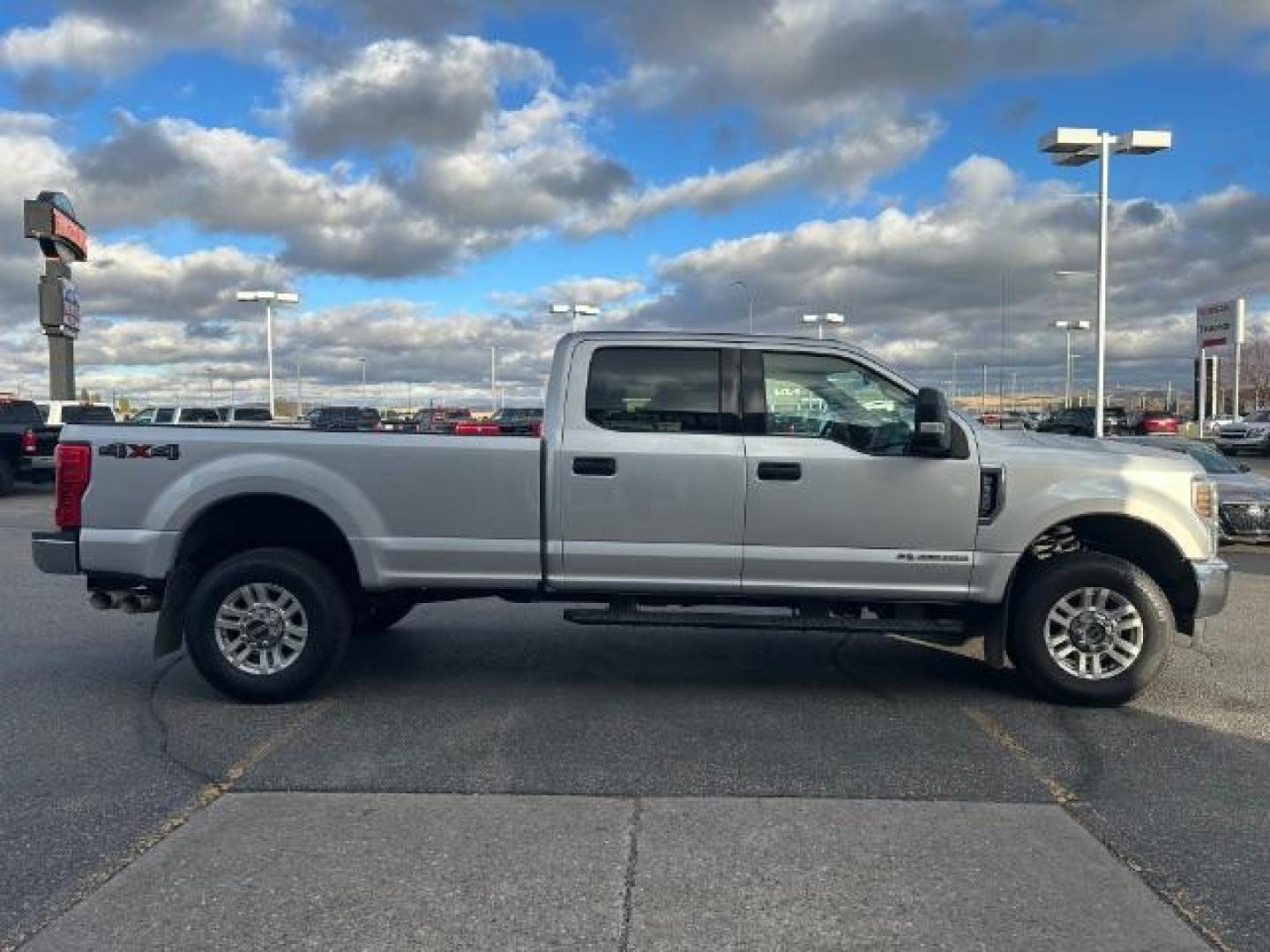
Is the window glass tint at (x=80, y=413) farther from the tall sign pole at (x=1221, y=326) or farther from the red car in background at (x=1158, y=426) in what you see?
the tall sign pole at (x=1221, y=326)

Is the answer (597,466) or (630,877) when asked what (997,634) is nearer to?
(597,466)

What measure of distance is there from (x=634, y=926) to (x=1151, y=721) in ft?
12.0

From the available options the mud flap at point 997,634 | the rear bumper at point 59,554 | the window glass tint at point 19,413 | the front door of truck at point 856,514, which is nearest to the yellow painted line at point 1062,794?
the mud flap at point 997,634

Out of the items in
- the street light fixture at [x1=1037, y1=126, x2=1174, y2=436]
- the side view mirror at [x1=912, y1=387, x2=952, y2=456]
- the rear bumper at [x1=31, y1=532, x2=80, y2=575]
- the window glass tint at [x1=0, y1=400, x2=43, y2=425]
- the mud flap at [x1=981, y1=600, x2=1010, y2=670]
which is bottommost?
the mud flap at [x1=981, y1=600, x2=1010, y2=670]

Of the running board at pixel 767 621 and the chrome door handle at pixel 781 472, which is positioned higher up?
the chrome door handle at pixel 781 472

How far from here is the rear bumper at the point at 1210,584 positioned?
580 cm

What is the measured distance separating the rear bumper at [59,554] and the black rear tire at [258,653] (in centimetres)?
73

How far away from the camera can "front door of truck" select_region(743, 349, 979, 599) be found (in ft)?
18.9

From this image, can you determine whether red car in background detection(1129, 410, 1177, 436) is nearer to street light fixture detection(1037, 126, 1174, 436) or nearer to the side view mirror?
street light fixture detection(1037, 126, 1174, 436)

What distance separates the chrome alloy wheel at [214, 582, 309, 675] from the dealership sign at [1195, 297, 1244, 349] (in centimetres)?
5239

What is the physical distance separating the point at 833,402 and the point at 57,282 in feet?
107

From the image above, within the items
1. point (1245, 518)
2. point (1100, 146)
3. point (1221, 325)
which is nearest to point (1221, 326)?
point (1221, 325)

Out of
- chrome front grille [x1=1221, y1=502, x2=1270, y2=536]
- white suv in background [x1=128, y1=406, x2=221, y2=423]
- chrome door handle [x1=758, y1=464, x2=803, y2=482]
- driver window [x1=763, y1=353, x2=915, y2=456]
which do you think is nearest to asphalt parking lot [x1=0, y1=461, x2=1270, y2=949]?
chrome door handle [x1=758, y1=464, x2=803, y2=482]

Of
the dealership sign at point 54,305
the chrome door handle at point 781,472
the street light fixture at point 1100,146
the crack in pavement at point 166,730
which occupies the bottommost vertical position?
the crack in pavement at point 166,730
